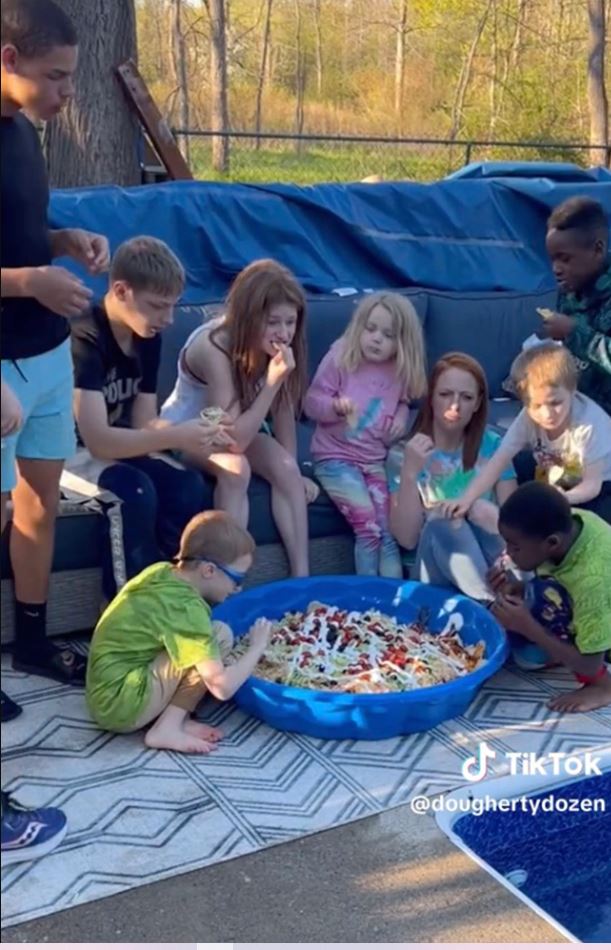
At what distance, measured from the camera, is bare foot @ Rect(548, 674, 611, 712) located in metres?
2.96

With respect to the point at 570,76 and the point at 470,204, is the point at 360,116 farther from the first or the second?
the point at 470,204

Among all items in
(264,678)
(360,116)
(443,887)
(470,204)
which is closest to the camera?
(443,887)

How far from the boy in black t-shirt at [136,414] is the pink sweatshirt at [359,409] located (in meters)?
0.49

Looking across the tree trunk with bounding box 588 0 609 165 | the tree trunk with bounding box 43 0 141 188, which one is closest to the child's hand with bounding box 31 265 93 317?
the tree trunk with bounding box 43 0 141 188

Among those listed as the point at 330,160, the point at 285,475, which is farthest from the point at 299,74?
the point at 285,475

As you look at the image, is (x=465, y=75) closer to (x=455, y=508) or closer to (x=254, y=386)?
(x=254, y=386)

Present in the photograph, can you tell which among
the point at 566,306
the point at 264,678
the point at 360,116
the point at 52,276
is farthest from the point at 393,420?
the point at 360,116

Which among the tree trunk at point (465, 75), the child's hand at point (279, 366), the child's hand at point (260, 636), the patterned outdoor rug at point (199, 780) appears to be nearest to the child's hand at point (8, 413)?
the patterned outdoor rug at point (199, 780)

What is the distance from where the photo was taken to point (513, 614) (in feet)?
9.93

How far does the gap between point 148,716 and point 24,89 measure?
5.16 ft

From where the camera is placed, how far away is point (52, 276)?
5.64 ft

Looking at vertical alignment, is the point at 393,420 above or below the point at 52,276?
below

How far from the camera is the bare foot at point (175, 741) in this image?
267 cm

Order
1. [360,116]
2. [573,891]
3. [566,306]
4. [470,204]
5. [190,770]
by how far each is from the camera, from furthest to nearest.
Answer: [360,116] → [470,204] → [566,306] → [190,770] → [573,891]
